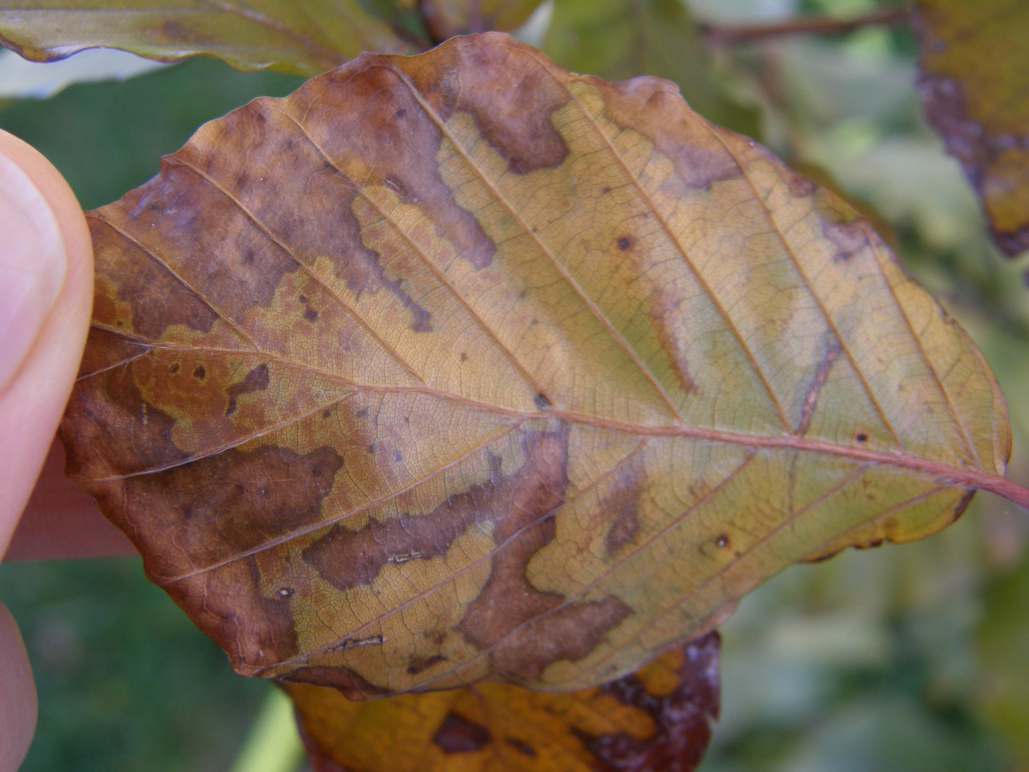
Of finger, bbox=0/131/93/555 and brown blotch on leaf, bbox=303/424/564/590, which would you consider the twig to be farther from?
finger, bbox=0/131/93/555

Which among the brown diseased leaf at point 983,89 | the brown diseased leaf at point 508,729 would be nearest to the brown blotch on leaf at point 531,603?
the brown diseased leaf at point 508,729

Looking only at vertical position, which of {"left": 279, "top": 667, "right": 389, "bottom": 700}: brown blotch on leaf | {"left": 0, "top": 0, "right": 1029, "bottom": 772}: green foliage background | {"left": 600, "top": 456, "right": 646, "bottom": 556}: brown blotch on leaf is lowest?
{"left": 0, "top": 0, "right": 1029, "bottom": 772}: green foliage background

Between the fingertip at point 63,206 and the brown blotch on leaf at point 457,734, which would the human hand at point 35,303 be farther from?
the brown blotch on leaf at point 457,734

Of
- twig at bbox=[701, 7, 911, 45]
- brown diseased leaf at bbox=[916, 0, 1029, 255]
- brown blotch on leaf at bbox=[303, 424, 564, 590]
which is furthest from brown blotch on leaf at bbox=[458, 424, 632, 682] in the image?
twig at bbox=[701, 7, 911, 45]

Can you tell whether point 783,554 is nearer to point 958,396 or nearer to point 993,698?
point 958,396

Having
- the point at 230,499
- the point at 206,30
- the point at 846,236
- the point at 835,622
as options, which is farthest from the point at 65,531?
the point at 835,622
